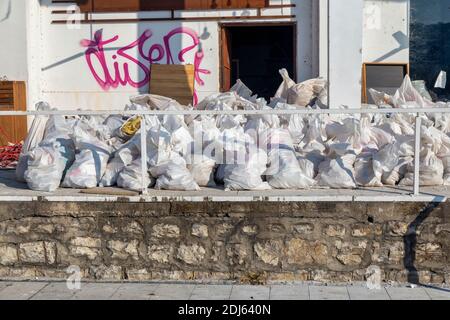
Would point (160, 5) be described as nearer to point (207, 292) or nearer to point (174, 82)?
point (174, 82)

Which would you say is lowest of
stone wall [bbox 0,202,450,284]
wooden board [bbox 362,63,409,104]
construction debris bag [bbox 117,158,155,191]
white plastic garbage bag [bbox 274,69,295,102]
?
stone wall [bbox 0,202,450,284]

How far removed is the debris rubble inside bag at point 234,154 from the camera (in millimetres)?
6305

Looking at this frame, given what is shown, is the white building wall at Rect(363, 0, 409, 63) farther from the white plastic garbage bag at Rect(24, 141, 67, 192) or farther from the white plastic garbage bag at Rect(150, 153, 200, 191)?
the white plastic garbage bag at Rect(24, 141, 67, 192)

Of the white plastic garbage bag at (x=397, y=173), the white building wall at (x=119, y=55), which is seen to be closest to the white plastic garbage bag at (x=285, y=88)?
the white building wall at (x=119, y=55)

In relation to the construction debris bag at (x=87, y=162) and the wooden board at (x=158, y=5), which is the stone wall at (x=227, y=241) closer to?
the construction debris bag at (x=87, y=162)

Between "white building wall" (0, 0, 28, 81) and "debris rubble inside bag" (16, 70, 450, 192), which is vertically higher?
"white building wall" (0, 0, 28, 81)

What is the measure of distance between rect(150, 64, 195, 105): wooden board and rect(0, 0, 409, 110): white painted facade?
25 cm

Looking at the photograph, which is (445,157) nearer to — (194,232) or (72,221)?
(194,232)

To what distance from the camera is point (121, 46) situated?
1116 centimetres

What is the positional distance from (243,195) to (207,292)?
0.90 meters

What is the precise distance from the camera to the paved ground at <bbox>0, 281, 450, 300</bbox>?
5.59m

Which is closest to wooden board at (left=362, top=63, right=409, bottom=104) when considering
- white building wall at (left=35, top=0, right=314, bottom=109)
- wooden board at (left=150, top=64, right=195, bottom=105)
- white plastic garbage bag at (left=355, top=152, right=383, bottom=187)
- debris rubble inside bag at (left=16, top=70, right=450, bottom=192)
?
white building wall at (left=35, top=0, right=314, bottom=109)

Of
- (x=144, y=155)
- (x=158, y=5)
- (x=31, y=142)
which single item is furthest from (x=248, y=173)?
(x=158, y=5)

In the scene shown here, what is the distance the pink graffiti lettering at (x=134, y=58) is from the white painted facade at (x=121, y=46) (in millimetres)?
16
